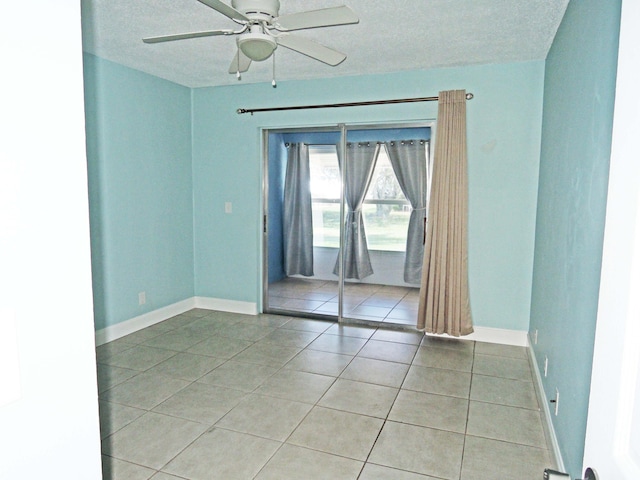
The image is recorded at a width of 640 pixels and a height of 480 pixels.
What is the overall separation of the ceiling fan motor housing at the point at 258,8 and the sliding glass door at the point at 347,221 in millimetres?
2351

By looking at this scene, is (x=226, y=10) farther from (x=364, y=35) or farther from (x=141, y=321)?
(x=141, y=321)

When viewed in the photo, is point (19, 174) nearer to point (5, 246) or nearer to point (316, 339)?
point (5, 246)

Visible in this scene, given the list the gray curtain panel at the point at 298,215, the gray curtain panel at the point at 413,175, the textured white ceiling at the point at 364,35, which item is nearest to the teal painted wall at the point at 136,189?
the textured white ceiling at the point at 364,35

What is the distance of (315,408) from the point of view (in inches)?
111

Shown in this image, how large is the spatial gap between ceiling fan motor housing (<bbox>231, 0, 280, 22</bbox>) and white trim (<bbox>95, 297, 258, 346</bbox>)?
303 cm

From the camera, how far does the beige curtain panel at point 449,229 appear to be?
392 cm

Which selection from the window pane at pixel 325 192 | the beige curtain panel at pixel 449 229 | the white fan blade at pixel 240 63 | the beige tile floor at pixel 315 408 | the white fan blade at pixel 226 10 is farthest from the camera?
the window pane at pixel 325 192

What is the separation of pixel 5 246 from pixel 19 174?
0.37ft

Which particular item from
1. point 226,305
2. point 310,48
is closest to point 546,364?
point 310,48

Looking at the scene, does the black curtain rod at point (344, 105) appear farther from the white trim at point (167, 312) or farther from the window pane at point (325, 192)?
the white trim at point (167, 312)

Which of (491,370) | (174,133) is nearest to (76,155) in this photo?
(491,370)

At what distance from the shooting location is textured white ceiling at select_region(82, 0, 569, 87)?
2.71 meters

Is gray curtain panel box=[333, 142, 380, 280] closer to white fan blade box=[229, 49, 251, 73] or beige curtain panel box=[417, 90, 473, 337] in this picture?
beige curtain panel box=[417, 90, 473, 337]

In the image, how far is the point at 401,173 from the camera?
505cm
